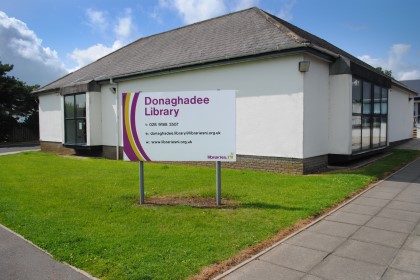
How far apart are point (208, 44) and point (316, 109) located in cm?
547

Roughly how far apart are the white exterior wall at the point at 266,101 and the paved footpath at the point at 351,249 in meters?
4.03

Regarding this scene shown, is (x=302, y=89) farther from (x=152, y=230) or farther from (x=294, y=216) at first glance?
(x=152, y=230)

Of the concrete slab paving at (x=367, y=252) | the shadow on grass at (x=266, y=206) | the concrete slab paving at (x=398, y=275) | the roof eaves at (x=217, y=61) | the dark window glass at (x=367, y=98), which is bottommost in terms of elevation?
the concrete slab paving at (x=398, y=275)

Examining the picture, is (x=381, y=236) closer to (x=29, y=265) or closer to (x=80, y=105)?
(x=29, y=265)

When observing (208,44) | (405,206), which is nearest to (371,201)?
(405,206)

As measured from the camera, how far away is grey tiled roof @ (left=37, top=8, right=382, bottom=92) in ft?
36.3

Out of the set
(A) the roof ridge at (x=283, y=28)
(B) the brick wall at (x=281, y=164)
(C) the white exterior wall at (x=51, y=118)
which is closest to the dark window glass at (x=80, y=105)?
(C) the white exterior wall at (x=51, y=118)

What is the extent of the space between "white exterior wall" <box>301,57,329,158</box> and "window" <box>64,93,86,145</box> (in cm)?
1145

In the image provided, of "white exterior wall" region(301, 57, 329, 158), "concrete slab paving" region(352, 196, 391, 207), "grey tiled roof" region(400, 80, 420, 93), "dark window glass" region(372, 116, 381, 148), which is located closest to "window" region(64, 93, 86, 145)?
"white exterior wall" region(301, 57, 329, 158)

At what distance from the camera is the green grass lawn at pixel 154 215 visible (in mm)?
4105

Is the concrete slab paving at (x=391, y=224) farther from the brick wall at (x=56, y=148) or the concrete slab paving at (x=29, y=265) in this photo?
the brick wall at (x=56, y=148)

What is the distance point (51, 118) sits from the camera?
20406mm

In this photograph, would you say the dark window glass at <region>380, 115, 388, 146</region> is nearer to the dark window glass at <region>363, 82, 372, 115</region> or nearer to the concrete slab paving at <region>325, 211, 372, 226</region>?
the dark window glass at <region>363, 82, 372, 115</region>

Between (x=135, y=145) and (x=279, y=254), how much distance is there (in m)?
3.72
